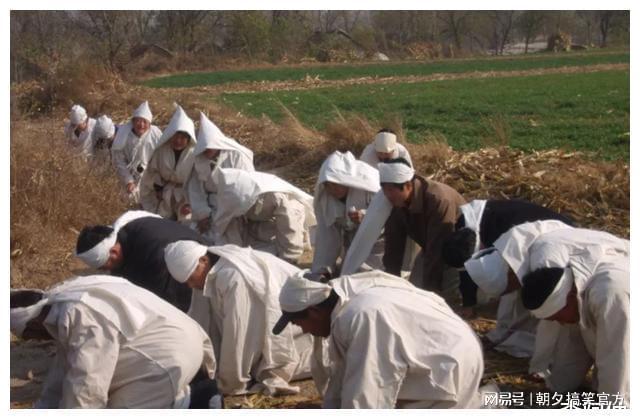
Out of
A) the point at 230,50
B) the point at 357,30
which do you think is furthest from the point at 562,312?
the point at 357,30

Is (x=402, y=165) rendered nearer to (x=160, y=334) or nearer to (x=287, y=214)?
(x=287, y=214)

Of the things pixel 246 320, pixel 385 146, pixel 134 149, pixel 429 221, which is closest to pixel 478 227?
pixel 429 221

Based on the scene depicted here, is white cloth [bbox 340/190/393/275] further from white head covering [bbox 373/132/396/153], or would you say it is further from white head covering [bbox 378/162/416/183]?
white head covering [bbox 373/132/396/153]

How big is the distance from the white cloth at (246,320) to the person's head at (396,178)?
1.27 meters

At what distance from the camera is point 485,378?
18.4ft

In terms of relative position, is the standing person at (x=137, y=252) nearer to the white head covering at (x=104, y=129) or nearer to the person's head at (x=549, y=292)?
the person's head at (x=549, y=292)

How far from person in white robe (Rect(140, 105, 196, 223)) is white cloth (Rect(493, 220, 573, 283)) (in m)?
4.33

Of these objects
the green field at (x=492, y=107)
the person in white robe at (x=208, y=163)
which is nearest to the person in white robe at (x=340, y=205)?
the person in white robe at (x=208, y=163)

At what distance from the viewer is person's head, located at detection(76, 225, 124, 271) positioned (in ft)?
18.6

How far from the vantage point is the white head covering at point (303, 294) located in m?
4.20

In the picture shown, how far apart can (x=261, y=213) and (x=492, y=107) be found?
15.8 m

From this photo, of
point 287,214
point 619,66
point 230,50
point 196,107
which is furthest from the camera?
point 230,50

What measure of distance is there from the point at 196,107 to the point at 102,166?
951 cm

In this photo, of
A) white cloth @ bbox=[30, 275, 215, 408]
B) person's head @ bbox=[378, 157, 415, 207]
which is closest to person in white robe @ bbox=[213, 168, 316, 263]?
person's head @ bbox=[378, 157, 415, 207]
